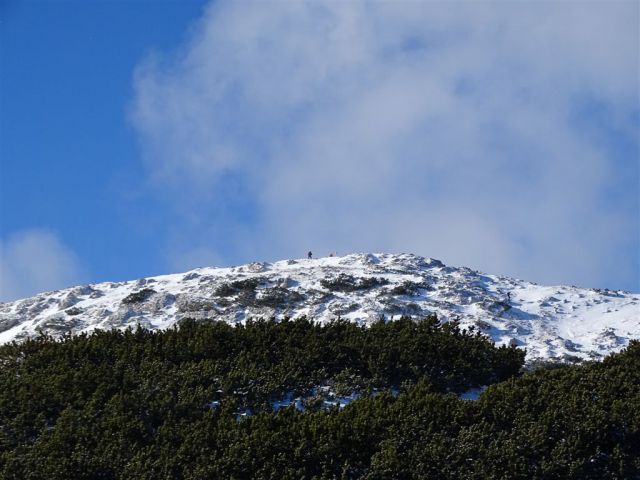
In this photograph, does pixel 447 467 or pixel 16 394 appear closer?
pixel 447 467

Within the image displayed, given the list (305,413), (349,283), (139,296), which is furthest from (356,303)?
(305,413)

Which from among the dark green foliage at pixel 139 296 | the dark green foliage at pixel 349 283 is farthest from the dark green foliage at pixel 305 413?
the dark green foliage at pixel 349 283

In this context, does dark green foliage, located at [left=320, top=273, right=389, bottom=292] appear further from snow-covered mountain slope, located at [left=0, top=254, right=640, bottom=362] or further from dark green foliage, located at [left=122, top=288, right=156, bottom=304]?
dark green foliage, located at [left=122, top=288, right=156, bottom=304]

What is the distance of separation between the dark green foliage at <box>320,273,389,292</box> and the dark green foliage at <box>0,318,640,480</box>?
230 inches

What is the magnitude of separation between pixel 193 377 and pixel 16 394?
282 centimetres

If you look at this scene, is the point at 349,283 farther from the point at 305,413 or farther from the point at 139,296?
the point at 305,413

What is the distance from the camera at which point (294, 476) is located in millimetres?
11523

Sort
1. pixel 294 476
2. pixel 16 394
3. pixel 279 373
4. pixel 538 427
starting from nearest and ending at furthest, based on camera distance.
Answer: pixel 294 476
pixel 538 427
pixel 16 394
pixel 279 373

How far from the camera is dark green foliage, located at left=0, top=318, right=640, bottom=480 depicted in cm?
1179

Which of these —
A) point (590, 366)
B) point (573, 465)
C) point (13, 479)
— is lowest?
point (13, 479)

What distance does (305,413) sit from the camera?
12953mm

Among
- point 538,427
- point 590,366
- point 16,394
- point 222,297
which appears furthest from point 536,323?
point 16,394

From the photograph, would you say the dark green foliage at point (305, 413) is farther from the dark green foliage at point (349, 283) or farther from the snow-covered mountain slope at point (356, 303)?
the dark green foliage at point (349, 283)

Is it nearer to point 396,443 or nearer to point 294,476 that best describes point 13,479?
point 294,476
